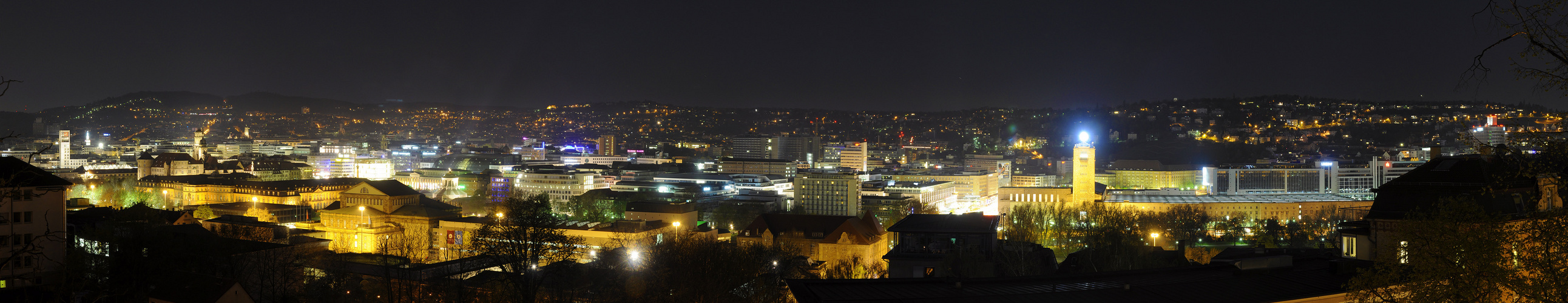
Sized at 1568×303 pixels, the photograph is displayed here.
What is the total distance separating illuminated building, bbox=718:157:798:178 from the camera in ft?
336

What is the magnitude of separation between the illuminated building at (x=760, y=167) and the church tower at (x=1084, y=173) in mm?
36045

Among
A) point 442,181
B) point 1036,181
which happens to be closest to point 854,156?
point 1036,181

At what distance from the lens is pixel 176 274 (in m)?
20.8

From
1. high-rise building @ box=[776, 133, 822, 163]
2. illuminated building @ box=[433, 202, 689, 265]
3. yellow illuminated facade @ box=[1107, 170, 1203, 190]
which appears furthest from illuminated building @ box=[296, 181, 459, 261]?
high-rise building @ box=[776, 133, 822, 163]

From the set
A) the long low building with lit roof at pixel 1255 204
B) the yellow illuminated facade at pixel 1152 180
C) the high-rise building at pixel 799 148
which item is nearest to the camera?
the long low building with lit roof at pixel 1255 204

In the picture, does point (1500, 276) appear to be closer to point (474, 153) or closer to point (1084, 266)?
point (1084, 266)

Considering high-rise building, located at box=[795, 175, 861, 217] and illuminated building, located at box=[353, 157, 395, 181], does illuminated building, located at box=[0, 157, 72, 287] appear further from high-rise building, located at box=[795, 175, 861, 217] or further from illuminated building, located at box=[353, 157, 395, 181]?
illuminated building, located at box=[353, 157, 395, 181]

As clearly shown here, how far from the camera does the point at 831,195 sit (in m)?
65.7

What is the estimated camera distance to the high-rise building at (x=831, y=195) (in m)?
65.1

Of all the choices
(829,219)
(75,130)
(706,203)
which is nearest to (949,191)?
(706,203)

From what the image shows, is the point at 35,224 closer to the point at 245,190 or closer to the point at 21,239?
the point at 21,239

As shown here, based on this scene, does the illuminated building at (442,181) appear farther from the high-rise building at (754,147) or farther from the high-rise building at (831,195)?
the high-rise building at (754,147)

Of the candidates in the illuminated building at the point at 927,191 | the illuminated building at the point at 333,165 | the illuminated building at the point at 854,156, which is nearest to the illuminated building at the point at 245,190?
the illuminated building at the point at 333,165

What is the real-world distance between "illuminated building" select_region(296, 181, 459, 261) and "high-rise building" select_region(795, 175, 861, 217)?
23537 millimetres
